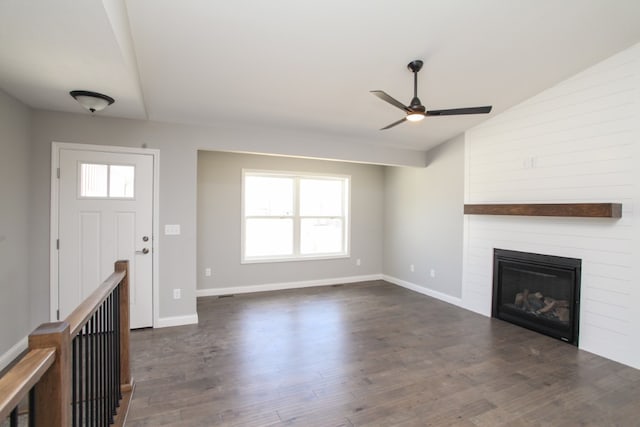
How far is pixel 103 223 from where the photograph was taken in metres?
3.61

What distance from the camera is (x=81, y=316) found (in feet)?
4.67

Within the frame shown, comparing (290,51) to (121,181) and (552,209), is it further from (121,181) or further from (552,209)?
(552,209)

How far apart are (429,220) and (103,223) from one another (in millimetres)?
4697

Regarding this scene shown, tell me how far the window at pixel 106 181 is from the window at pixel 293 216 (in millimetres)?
1908

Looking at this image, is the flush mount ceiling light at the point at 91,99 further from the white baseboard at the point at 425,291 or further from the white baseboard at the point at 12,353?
the white baseboard at the point at 425,291

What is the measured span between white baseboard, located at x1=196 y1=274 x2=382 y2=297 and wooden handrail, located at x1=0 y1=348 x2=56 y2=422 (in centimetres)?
428

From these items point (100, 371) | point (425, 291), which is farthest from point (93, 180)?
point (425, 291)

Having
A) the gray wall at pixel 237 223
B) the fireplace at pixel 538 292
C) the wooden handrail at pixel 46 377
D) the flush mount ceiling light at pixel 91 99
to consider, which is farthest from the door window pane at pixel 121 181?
the fireplace at pixel 538 292

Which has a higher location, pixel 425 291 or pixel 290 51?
pixel 290 51

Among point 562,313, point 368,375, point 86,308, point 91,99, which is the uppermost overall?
point 91,99

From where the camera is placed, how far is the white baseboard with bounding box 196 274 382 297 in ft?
17.0

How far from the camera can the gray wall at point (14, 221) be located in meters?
2.84

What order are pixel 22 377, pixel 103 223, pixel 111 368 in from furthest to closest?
pixel 103 223
pixel 111 368
pixel 22 377

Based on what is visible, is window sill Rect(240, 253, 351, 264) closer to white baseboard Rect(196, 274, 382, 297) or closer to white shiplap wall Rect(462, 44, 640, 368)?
white baseboard Rect(196, 274, 382, 297)
